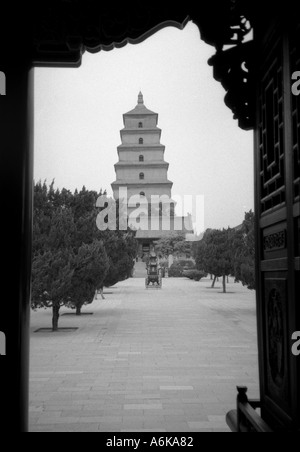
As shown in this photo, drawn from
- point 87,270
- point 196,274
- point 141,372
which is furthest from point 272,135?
point 196,274

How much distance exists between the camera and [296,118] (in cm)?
272

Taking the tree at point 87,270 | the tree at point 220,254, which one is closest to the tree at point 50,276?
the tree at point 87,270

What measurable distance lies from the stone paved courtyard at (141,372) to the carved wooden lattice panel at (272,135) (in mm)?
2612

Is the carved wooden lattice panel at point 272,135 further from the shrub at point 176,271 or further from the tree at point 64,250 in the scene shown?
the shrub at point 176,271

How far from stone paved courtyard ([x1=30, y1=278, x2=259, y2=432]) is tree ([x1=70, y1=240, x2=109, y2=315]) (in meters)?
0.81

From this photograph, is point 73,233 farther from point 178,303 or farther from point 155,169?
point 155,169

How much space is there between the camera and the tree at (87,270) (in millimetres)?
12602

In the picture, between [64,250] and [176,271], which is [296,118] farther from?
[176,271]

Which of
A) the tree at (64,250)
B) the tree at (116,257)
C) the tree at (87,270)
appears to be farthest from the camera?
the tree at (116,257)

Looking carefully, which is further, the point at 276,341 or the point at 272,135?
the point at 272,135

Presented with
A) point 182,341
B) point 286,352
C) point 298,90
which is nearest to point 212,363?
point 182,341

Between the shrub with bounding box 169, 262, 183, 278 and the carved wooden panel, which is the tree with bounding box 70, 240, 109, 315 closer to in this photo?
the carved wooden panel

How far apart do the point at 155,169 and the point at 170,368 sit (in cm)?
4118

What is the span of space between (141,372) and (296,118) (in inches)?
212
